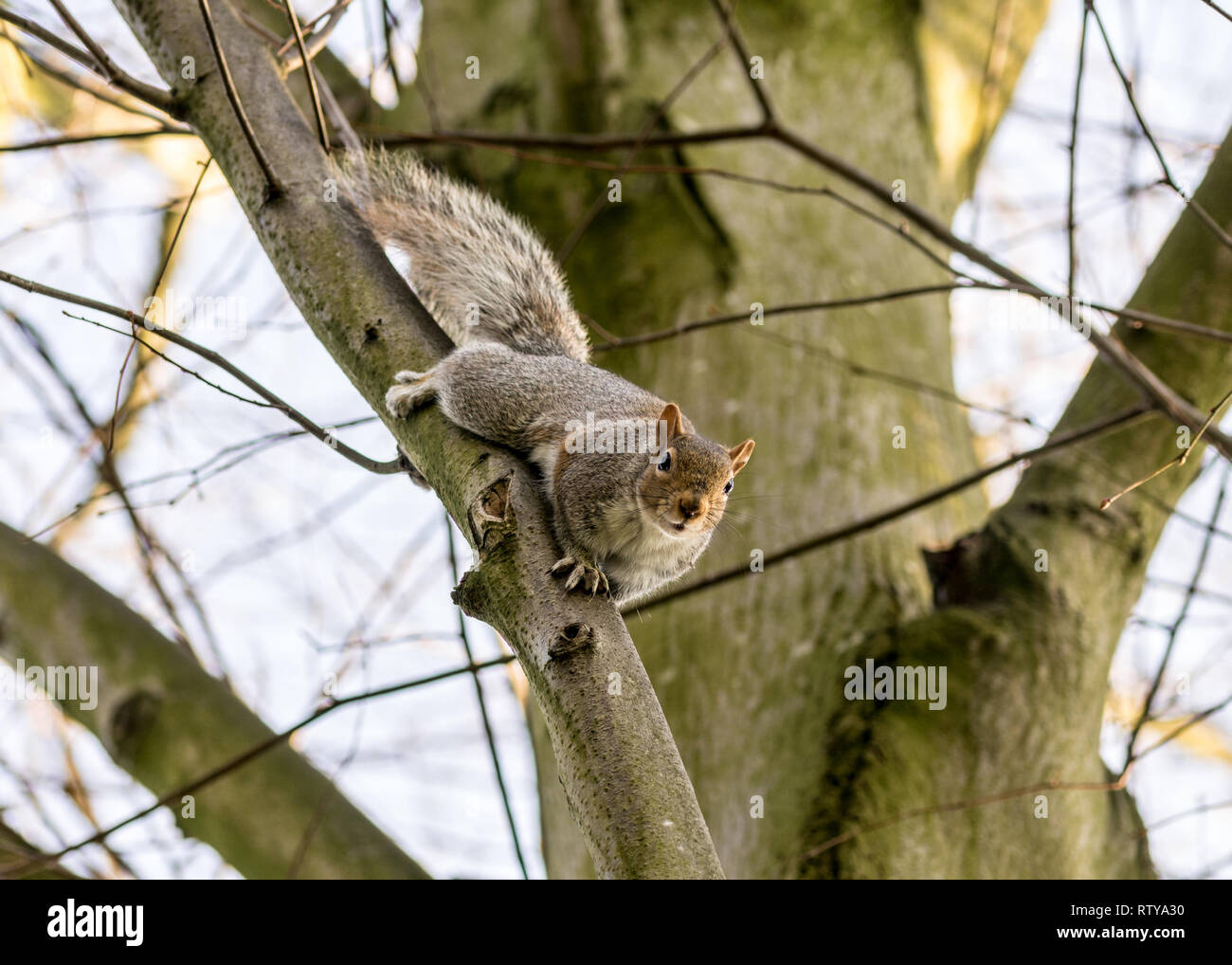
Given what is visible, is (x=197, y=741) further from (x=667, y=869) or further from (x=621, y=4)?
(x=621, y=4)

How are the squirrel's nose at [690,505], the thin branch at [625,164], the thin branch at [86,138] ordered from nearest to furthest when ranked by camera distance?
the squirrel's nose at [690,505], the thin branch at [86,138], the thin branch at [625,164]

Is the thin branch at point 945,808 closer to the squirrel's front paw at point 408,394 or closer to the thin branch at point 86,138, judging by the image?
the squirrel's front paw at point 408,394

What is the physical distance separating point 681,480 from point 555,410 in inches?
11.4

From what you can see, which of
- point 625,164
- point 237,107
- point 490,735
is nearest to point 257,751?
point 490,735

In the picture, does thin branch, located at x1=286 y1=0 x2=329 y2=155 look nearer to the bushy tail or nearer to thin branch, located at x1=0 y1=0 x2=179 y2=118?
thin branch, located at x1=0 y1=0 x2=179 y2=118

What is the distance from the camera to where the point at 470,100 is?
3408 millimetres

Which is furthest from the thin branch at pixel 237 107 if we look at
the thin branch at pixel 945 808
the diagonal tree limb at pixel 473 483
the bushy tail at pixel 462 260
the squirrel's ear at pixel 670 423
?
the thin branch at pixel 945 808

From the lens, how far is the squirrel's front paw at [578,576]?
4.86 feet

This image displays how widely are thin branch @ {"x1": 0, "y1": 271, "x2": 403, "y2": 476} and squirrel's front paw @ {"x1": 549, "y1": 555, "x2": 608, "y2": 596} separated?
1.58ft

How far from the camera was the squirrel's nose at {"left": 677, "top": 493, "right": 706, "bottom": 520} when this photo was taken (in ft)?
7.32

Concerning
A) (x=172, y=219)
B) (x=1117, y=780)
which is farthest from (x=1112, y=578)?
(x=172, y=219)

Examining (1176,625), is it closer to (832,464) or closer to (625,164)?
(832,464)

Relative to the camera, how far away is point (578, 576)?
148 cm

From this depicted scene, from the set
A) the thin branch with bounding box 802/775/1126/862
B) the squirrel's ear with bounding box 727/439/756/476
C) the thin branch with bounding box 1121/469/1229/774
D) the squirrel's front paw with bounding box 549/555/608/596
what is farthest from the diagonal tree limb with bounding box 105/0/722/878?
the thin branch with bounding box 1121/469/1229/774
